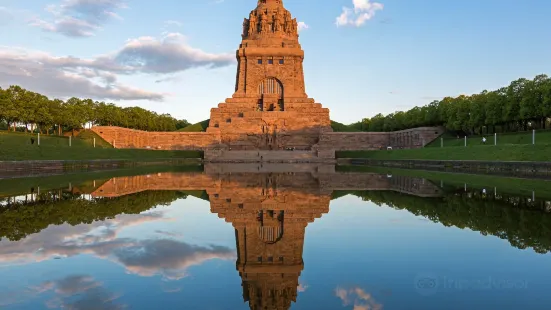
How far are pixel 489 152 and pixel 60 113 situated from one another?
2168 inches

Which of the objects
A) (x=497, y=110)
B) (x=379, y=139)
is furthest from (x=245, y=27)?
(x=497, y=110)

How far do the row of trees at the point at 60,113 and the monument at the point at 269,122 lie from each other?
17.2 ft

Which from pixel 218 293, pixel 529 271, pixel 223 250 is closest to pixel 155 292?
pixel 218 293

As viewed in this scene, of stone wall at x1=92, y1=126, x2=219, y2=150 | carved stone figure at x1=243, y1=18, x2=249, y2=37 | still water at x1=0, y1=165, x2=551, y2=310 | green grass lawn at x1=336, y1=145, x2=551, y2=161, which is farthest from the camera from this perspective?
carved stone figure at x1=243, y1=18, x2=249, y2=37

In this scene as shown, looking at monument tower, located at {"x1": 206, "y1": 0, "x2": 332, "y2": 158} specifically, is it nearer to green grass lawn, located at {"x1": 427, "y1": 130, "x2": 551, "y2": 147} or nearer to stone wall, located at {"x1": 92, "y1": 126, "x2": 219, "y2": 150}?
stone wall, located at {"x1": 92, "y1": 126, "x2": 219, "y2": 150}

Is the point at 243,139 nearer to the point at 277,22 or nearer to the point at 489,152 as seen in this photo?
the point at 277,22

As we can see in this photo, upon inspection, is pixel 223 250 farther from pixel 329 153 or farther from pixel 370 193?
pixel 329 153

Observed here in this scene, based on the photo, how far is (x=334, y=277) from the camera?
5.61m

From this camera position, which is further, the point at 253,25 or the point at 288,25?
the point at 288,25

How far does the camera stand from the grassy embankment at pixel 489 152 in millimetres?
27578

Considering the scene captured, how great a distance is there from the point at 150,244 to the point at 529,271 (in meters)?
5.94

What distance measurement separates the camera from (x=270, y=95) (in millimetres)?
72875

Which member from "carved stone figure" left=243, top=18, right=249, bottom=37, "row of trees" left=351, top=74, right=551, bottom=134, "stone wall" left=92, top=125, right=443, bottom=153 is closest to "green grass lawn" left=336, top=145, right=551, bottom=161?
"row of trees" left=351, top=74, right=551, bottom=134

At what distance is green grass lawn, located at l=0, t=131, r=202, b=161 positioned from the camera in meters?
31.3
